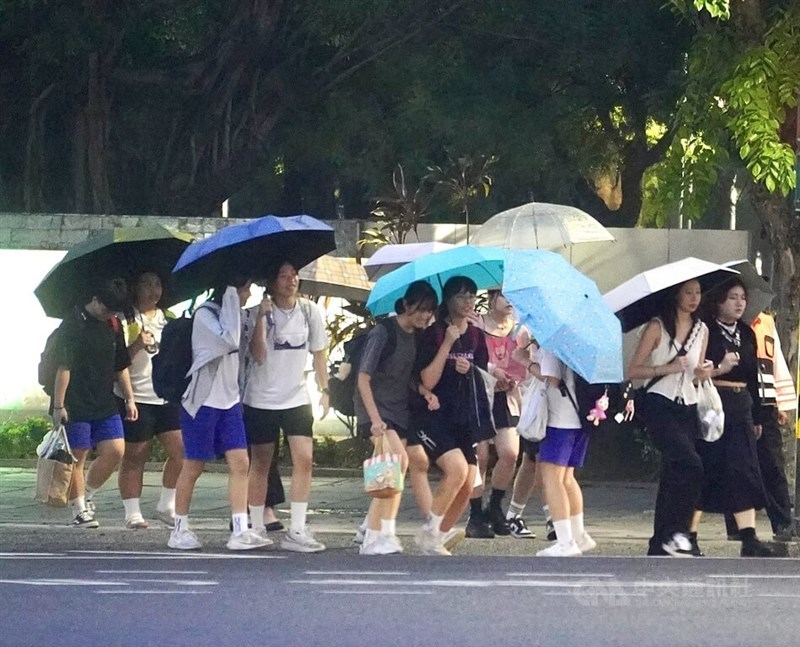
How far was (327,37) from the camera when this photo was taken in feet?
64.3

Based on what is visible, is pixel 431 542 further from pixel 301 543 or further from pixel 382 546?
pixel 301 543

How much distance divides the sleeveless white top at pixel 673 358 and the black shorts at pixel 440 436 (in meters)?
1.21

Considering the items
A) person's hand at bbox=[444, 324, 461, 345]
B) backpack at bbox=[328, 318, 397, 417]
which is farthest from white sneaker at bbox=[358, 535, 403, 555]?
person's hand at bbox=[444, 324, 461, 345]

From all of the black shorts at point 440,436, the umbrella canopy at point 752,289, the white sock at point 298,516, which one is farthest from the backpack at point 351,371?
the umbrella canopy at point 752,289

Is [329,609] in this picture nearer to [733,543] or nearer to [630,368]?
[630,368]

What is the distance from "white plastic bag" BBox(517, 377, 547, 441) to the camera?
971 centimetres

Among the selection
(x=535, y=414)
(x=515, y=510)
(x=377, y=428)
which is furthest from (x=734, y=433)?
(x=377, y=428)

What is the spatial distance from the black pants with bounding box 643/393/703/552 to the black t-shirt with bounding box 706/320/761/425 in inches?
17.0

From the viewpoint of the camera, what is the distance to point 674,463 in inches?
378

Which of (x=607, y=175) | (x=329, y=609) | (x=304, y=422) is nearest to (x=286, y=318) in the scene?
(x=304, y=422)

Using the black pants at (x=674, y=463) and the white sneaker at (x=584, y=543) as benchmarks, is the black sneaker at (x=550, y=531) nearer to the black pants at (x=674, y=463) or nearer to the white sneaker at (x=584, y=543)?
the white sneaker at (x=584, y=543)

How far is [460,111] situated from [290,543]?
10425mm

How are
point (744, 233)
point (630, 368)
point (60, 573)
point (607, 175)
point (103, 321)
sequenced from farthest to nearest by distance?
point (607, 175), point (744, 233), point (103, 321), point (630, 368), point (60, 573)

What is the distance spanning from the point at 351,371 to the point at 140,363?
1.89 m
